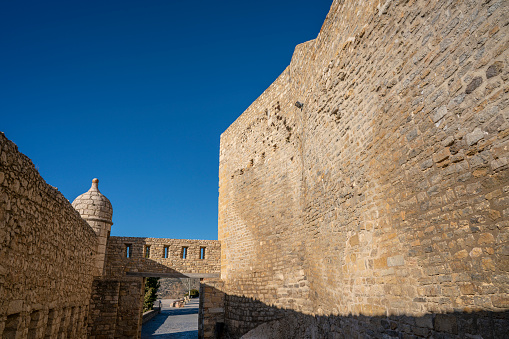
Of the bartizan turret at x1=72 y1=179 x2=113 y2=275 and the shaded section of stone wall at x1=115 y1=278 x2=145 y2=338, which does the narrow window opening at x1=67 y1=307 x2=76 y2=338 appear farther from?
the shaded section of stone wall at x1=115 y1=278 x2=145 y2=338

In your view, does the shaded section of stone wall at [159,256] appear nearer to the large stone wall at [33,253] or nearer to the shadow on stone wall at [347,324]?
the shadow on stone wall at [347,324]

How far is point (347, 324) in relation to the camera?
19.2 feet

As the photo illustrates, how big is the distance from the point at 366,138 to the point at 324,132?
1.90m

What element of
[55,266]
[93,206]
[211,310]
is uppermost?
[93,206]

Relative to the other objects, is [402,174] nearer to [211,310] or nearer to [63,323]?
[63,323]

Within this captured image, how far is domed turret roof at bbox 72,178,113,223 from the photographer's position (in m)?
12.4

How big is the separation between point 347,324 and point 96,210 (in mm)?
10238

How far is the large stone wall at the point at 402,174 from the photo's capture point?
3.17m

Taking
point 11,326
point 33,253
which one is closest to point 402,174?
point 33,253

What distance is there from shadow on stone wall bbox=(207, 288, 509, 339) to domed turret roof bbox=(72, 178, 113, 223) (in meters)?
5.84

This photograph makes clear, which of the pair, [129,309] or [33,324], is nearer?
[33,324]

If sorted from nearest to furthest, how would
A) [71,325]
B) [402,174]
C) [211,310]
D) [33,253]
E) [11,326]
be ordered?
[11,326] < [402,174] < [33,253] < [71,325] < [211,310]

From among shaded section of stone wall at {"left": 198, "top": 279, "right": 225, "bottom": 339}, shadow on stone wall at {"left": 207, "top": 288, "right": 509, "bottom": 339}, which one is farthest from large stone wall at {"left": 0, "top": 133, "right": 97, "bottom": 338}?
shaded section of stone wall at {"left": 198, "top": 279, "right": 225, "bottom": 339}

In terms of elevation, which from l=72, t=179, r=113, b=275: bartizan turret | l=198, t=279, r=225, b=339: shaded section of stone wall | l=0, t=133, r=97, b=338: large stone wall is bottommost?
l=198, t=279, r=225, b=339: shaded section of stone wall
